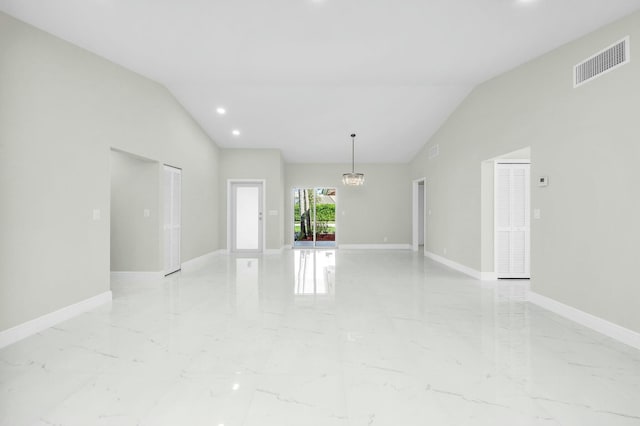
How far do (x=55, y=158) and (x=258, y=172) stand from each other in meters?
5.62

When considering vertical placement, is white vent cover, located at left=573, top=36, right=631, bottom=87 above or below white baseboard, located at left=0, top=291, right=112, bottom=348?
above

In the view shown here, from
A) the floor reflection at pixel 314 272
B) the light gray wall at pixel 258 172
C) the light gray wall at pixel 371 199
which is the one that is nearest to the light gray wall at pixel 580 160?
the floor reflection at pixel 314 272

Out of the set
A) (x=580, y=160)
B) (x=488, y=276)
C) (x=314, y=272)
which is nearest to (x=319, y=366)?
(x=580, y=160)

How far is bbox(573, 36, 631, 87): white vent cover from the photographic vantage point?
3.05m

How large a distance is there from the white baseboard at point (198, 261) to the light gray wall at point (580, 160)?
6146mm

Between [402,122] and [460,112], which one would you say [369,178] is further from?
[460,112]

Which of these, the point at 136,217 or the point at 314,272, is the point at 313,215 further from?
the point at 136,217

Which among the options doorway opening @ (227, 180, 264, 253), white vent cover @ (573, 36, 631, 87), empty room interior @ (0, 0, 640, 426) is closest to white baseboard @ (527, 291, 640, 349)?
empty room interior @ (0, 0, 640, 426)

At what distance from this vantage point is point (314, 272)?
642 centimetres

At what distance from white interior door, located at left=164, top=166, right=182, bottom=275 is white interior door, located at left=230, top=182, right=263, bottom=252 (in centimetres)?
258

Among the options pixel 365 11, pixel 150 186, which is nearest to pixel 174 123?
pixel 150 186

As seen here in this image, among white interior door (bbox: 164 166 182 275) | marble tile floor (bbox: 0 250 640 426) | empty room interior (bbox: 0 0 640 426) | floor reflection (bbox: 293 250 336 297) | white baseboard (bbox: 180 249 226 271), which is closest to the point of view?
marble tile floor (bbox: 0 250 640 426)

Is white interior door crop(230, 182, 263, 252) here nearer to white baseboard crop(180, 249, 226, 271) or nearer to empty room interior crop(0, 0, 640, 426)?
white baseboard crop(180, 249, 226, 271)

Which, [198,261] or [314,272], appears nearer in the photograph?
[314,272]
